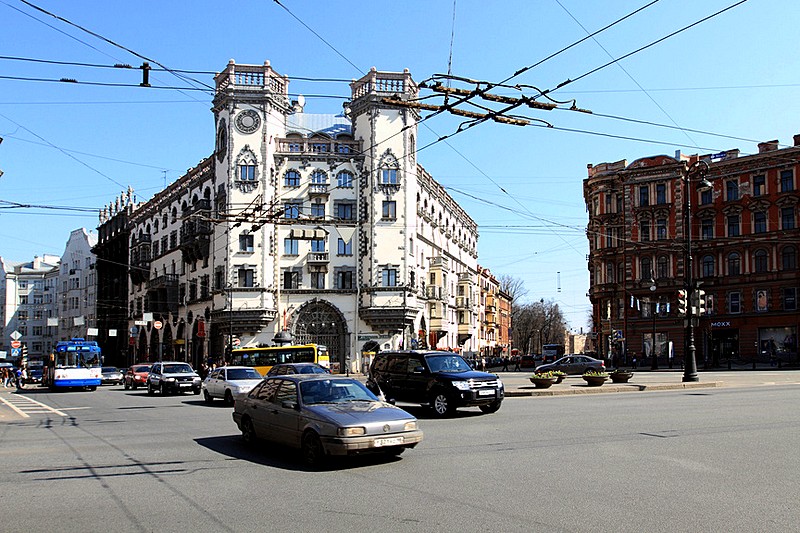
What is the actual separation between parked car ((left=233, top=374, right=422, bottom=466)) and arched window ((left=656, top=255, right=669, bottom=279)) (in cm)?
5832

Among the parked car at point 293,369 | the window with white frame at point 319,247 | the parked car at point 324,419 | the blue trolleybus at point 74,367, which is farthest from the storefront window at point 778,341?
the parked car at point 324,419

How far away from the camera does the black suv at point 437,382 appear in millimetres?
18500

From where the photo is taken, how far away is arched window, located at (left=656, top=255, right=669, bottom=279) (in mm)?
65812

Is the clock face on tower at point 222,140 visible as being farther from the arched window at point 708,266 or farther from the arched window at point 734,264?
the arched window at point 734,264

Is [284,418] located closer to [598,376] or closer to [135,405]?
[135,405]

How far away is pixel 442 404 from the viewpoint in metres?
18.6

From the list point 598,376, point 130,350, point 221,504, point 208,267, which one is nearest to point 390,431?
point 221,504

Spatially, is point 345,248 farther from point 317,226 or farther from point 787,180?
point 787,180

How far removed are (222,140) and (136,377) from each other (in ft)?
73.8

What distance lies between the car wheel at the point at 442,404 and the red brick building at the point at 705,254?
44.5 metres

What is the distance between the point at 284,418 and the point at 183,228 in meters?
58.5

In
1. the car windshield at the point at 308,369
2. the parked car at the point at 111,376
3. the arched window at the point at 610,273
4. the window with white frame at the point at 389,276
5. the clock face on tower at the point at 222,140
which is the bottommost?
the parked car at the point at 111,376

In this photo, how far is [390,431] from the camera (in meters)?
11.3

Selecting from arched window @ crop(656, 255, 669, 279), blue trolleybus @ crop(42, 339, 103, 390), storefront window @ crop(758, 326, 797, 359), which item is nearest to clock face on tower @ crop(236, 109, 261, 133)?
blue trolleybus @ crop(42, 339, 103, 390)
